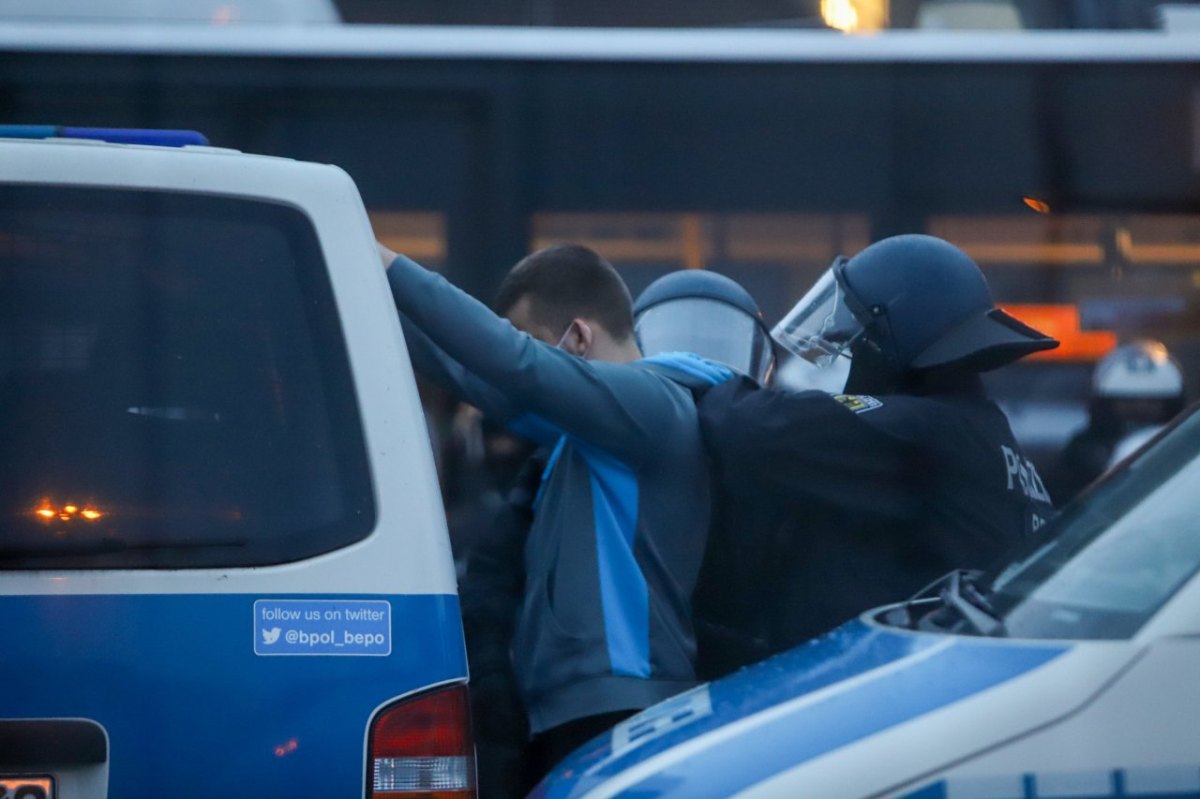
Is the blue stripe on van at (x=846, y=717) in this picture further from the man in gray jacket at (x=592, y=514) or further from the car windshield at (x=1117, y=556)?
the man in gray jacket at (x=592, y=514)

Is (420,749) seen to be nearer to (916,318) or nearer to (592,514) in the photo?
(592,514)

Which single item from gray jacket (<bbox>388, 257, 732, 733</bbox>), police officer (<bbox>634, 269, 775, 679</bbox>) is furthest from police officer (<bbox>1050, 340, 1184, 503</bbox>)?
gray jacket (<bbox>388, 257, 732, 733</bbox>)

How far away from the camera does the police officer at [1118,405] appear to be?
6426 millimetres

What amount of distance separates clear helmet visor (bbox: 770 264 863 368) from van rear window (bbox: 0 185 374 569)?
1464 mm

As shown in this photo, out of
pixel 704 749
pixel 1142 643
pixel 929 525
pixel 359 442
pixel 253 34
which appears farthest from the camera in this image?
pixel 253 34

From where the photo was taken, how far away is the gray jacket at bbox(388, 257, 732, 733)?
3.05 m

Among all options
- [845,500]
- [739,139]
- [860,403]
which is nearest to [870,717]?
[845,500]

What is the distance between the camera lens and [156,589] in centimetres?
240

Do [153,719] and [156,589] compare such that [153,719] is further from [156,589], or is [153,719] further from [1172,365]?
[1172,365]

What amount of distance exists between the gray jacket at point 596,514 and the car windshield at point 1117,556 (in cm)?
76

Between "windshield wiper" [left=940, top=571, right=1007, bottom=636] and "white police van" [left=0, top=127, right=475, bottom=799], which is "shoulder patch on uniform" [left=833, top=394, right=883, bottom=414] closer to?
"windshield wiper" [left=940, top=571, right=1007, bottom=636]

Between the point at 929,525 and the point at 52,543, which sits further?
the point at 929,525

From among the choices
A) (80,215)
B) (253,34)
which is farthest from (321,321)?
(253,34)

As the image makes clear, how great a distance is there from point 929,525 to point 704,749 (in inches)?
47.2
